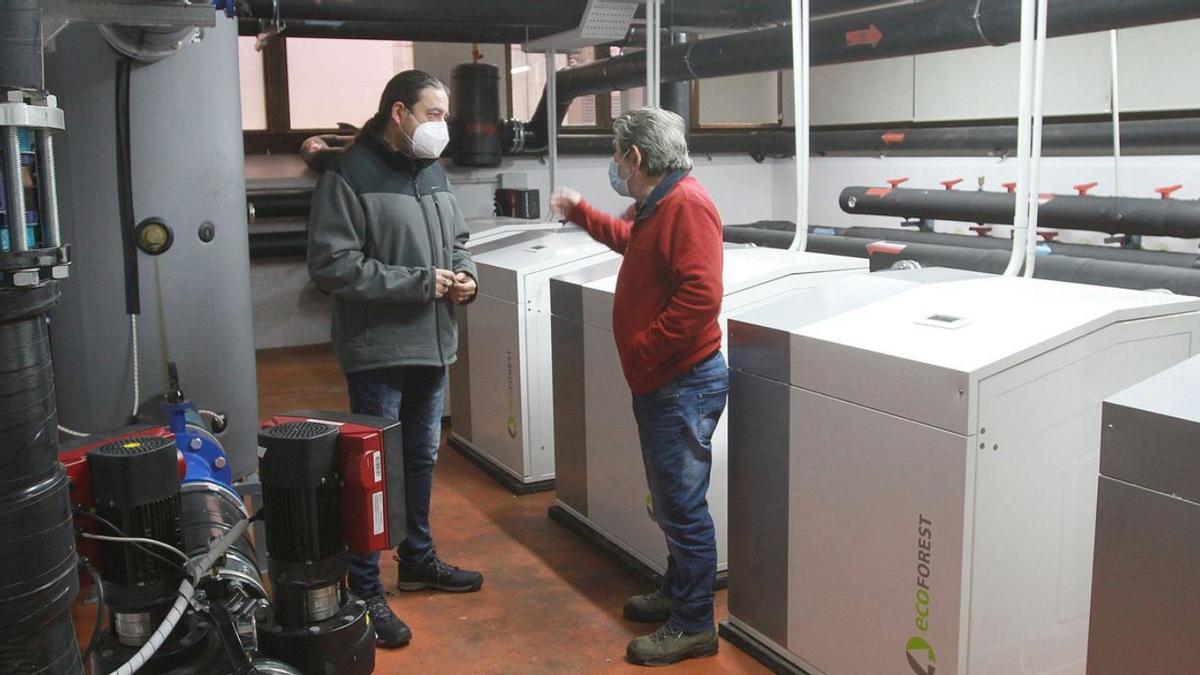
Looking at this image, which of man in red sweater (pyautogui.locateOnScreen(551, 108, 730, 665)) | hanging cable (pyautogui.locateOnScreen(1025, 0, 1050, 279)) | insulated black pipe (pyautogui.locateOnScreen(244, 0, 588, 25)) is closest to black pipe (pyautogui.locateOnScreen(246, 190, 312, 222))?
insulated black pipe (pyautogui.locateOnScreen(244, 0, 588, 25))

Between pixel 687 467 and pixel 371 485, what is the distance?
0.93 metres

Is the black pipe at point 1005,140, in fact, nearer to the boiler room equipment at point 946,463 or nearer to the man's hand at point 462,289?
the boiler room equipment at point 946,463

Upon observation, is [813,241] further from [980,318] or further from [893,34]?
[980,318]

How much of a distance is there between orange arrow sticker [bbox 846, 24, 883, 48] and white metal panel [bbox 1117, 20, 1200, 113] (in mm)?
2519

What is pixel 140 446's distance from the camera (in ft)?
5.56

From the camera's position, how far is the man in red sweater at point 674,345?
2.40m

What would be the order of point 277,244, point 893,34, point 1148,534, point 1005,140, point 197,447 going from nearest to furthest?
point 1148,534 → point 197,447 → point 893,34 → point 1005,140 → point 277,244

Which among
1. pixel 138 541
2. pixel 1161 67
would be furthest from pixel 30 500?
pixel 1161 67

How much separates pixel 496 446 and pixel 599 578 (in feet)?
3.86

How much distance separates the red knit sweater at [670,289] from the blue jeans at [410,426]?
1.98 ft

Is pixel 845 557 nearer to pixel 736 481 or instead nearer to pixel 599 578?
pixel 736 481

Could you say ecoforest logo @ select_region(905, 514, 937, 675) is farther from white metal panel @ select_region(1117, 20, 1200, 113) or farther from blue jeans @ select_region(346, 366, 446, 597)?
white metal panel @ select_region(1117, 20, 1200, 113)

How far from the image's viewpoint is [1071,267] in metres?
3.98

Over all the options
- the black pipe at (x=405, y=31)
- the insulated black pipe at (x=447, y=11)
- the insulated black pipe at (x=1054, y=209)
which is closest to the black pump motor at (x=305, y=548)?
the insulated black pipe at (x=447, y=11)
